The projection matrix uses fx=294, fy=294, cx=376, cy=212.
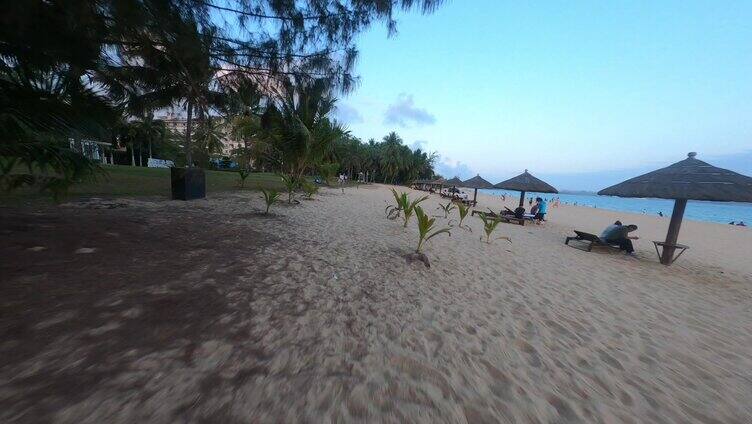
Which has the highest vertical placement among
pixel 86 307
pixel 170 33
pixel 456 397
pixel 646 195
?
pixel 170 33

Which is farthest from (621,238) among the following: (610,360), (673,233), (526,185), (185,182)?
(185,182)

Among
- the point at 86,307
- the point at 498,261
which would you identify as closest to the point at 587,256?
the point at 498,261

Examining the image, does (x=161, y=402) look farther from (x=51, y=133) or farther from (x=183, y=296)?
(x=51, y=133)

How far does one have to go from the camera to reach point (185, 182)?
7.26 m

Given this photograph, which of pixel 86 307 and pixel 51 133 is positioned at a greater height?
pixel 51 133

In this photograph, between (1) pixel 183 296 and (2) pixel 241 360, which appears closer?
(2) pixel 241 360

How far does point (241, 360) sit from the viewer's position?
75.4 inches

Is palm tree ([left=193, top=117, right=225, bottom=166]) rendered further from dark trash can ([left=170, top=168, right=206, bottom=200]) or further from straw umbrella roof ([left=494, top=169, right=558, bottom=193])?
straw umbrella roof ([left=494, top=169, right=558, bottom=193])

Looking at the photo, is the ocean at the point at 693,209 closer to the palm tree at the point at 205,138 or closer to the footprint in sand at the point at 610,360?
the footprint in sand at the point at 610,360

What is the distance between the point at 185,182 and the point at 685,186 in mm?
10887

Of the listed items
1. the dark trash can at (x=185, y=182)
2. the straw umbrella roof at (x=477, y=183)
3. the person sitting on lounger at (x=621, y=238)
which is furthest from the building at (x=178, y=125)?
the straw umbrella roof at (x=477, y=183)

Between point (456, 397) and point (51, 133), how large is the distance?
385cm

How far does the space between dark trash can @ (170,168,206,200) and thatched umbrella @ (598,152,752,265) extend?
10144mm

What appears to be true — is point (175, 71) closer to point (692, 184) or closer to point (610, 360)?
point (610, 360)
